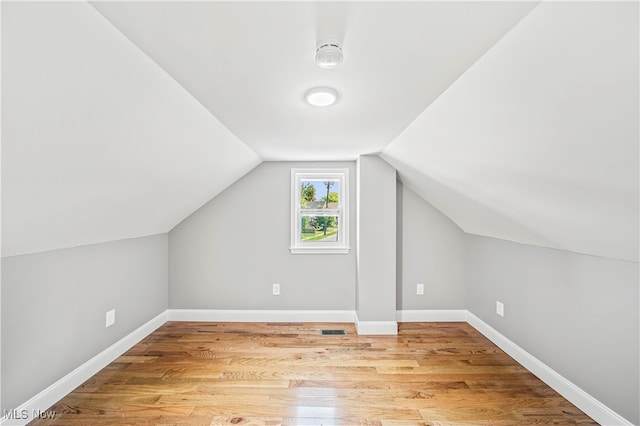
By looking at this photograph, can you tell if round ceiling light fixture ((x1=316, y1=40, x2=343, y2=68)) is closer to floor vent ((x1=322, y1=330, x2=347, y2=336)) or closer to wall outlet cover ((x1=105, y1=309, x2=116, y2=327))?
wall outlet cover ((x1=105, y1=309, x2=116, y2=327))

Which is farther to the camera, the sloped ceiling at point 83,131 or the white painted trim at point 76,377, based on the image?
the white painted trim at point 76,377

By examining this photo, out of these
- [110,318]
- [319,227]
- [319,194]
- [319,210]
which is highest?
[319,194]

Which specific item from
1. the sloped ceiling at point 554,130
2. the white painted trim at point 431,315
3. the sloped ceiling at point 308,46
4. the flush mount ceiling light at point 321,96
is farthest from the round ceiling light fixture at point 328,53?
the white painted trim at point 431,315

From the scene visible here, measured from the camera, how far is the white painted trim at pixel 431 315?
3.94 metres

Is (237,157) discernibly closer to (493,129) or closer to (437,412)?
(493,129)

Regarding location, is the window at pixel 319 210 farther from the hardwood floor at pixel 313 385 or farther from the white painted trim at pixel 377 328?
the hardwood floor at pixel 313 385

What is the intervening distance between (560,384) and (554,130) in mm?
2020

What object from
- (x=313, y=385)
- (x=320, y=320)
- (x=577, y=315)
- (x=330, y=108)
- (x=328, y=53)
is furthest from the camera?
(x=320, y=320)

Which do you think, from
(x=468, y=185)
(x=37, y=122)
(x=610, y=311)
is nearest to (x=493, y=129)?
(x=468, y=185)

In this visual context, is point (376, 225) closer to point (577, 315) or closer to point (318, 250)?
point (318, 250)

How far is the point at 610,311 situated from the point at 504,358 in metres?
1.15

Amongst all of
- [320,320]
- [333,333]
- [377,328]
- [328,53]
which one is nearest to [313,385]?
[333,333]

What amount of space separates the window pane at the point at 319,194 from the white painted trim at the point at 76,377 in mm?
2196

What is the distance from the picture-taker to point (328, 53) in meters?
1.29
